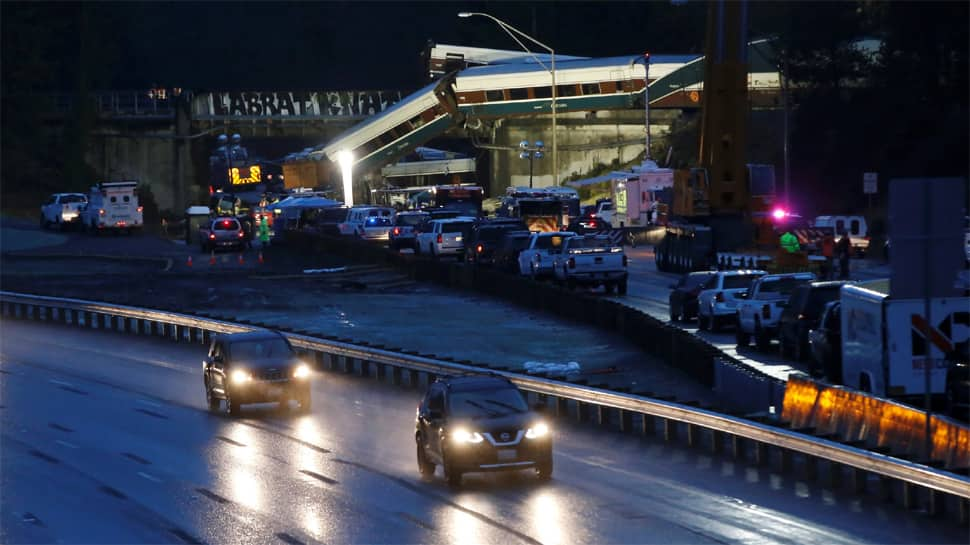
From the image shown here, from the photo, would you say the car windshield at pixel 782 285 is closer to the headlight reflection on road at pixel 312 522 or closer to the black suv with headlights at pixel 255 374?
the black suv with headlights at pixel 255 374

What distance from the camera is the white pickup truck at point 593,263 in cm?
5338

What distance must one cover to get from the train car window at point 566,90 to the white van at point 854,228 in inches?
1415

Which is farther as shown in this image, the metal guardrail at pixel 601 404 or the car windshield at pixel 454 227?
the car windshield at pixel 454 227

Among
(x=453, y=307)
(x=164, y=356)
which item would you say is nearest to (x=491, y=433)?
(x=164, y=356)

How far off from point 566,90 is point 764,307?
63.3 meters

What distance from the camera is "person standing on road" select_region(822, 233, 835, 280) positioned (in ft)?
178

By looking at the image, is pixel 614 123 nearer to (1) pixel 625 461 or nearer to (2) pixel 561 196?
(2) pixel 561 196

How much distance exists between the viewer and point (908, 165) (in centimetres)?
7950

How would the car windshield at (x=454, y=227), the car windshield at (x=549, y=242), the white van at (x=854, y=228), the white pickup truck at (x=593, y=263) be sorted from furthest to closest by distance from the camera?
the car windshield at (x=454, y=227) < the white van at (x=854, y=228) < the car windshield at (x=549, y=242) < the white pickup truck at (x=593, y=263)

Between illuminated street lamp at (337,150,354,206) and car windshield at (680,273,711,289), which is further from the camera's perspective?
illuminated street lamp at (337,150,354,206)

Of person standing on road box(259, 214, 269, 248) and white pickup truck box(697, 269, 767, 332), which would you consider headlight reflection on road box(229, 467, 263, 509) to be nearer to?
white pickup truck box(697, 269, 767, 332)

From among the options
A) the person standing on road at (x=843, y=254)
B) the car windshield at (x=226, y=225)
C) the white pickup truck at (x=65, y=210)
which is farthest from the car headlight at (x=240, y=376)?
the white pickup truck at (x=65, y=210)

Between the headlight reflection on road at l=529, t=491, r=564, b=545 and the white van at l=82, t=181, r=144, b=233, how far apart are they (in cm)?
7276

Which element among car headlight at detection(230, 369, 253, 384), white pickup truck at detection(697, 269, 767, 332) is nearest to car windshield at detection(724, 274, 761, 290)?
white pickup truck at detection(697, 269, 767, 332)
